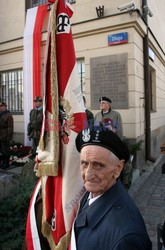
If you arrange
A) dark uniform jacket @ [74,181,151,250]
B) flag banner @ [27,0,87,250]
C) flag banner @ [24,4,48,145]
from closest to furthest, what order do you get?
1. dark uniform jacket @ [74,181,151,250]
2. flag banner @ [27,0,87,250]
3. flag banner @ [24,4,48,145]

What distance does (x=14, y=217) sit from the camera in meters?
3.03

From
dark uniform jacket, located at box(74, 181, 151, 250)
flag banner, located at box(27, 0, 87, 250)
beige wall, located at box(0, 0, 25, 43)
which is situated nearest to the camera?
dark uniform jacket, located at box(74, 181, 151, 250)

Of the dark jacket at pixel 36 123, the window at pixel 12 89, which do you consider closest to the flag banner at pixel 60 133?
the dark jacket at pixel 36 123

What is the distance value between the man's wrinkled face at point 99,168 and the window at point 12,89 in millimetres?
7751

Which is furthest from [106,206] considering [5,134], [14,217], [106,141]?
[5,134]

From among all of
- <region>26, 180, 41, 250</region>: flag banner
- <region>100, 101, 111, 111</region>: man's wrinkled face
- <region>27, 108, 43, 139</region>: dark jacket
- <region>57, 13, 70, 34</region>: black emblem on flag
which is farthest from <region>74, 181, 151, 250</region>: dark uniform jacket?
<region>27, 108, 43, 139</region>: dark jacket

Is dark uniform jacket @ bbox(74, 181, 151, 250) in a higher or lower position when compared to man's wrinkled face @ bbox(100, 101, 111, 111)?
lower

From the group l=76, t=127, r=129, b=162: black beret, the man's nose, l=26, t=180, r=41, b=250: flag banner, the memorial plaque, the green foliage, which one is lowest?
the green foliage

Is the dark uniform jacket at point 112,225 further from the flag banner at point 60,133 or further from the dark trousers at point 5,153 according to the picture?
the dark trousers at point 5,153

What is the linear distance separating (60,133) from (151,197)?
12.7ft

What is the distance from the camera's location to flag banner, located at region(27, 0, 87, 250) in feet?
5.51

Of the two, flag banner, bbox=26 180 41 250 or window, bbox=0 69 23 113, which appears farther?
window, bbox=0 69 23 113

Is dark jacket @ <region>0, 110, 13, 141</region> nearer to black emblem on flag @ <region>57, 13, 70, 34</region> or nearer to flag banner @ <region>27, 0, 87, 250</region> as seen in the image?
flag banner @ <region>27, 0, 87, 250</region>

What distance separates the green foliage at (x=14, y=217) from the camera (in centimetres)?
270
